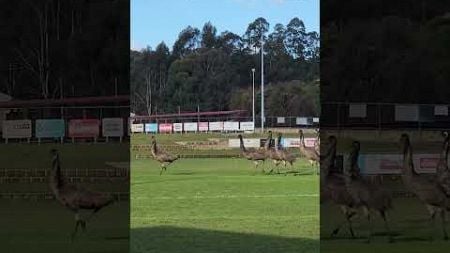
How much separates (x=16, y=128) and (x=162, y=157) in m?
5.28

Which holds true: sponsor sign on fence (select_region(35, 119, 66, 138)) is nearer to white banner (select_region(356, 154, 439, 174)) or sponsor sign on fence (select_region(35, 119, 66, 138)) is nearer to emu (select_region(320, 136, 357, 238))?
emu (select_region(320, 136, 357, 238))

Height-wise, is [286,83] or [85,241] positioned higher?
[286,83]

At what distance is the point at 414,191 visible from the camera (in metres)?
6.05

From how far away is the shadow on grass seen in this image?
6.61 m

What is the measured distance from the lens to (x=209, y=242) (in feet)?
22.5

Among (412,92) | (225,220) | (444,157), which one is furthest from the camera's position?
(225,220)

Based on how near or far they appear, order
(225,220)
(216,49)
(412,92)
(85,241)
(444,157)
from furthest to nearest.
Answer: (216,49), (225,220), (412,92), (444,157), (85,241)

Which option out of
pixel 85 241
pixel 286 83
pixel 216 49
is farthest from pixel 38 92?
pixel 286 83

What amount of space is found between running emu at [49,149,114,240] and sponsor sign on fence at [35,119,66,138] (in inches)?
17.3

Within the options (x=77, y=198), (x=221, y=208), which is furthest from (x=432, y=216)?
(x=221, y=208)

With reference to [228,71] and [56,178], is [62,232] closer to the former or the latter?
[56,178]

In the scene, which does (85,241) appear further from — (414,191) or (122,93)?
(414,191)

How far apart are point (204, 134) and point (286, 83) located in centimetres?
161

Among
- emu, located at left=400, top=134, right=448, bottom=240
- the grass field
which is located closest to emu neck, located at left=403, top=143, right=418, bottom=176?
emu, located at left=400, top=134, right=448, bottom=240
